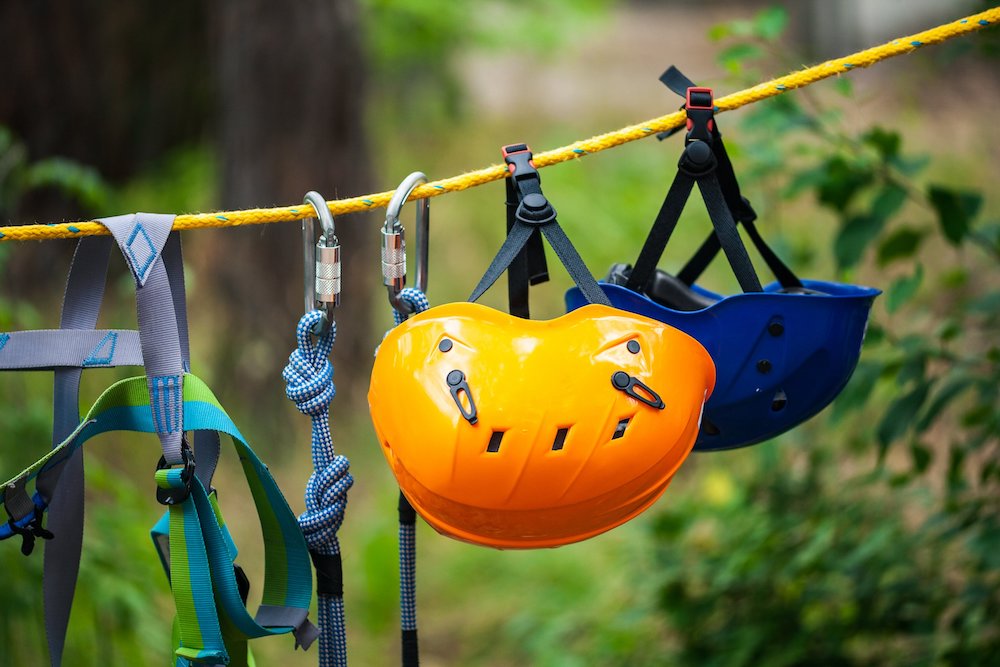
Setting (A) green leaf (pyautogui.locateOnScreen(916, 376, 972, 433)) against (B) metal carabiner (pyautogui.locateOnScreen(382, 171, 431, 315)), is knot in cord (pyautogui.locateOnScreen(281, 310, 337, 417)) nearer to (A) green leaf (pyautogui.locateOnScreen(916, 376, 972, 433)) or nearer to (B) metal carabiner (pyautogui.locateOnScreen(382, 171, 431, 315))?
(B) metal carabiner (pyautogui.locateOnScreen(382, 171, 431, 315))

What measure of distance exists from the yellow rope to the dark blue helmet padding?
0.65 ft

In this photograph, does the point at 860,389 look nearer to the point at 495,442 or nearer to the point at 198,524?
the point at 495,442

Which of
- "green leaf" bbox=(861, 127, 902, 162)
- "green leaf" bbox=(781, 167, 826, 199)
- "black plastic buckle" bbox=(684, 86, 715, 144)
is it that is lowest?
"black plastic buckle" bbox=(684, 86, 715, 144)

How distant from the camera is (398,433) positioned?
117cm

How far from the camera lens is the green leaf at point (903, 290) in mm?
1977

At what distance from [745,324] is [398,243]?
0.46m

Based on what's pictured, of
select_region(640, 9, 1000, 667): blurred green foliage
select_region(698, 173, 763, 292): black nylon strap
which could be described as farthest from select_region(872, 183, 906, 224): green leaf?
select_region(698, 173, 763, 292): black nylon strap

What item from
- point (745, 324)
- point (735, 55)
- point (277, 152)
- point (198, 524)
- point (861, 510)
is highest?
point (277, 152)

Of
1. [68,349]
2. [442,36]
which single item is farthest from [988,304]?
[442,36]

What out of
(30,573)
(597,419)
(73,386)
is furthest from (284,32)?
(597,419)

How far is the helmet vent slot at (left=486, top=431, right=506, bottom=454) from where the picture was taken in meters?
1.11

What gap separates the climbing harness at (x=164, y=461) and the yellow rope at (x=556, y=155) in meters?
0.06

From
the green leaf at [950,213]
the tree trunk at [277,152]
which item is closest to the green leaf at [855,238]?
the green leaf at [950,213]

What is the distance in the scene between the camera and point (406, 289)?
51.4 inches
